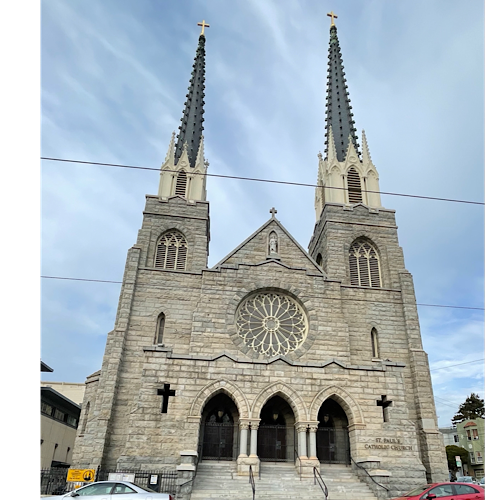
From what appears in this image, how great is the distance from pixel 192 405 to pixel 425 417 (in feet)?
39.7

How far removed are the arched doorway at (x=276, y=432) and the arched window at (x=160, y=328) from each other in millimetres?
6634

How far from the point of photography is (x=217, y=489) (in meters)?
15.3

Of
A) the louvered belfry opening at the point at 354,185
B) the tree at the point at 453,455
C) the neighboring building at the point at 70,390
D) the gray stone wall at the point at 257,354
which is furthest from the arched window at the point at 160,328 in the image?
the tree at the point at 453,455

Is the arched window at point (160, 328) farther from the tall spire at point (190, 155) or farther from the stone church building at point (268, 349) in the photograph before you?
the tall spire at point (190, 155)

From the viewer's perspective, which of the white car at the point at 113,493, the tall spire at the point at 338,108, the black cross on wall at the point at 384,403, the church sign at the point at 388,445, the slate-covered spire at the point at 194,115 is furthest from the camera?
the tall spire at the point at 338,108

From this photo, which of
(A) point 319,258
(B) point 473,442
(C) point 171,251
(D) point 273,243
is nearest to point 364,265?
(A) point 319,258

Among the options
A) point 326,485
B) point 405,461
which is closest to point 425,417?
point 405,461

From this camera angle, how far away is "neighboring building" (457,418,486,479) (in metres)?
52.5

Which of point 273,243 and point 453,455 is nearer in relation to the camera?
point 273,243

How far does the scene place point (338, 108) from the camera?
35031 mm

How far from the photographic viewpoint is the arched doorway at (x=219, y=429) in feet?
61.8

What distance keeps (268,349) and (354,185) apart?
14.6 meters

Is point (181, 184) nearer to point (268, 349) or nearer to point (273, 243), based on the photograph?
point (273, 243)
